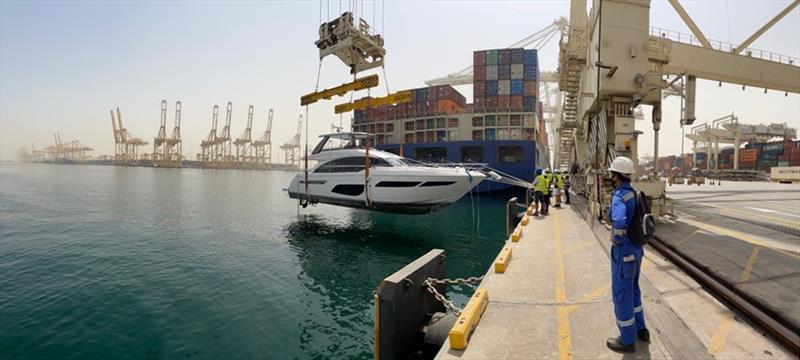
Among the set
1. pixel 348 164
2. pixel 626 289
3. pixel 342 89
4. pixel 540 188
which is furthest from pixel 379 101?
pixel 626 289

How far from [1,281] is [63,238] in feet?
17.2

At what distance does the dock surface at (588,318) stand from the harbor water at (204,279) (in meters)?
2.58

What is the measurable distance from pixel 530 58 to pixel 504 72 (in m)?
2.90

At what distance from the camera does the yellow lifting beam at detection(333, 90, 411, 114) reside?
48.3 feet

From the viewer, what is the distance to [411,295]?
3.61 meters

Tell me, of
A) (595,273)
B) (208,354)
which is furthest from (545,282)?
(208,354)

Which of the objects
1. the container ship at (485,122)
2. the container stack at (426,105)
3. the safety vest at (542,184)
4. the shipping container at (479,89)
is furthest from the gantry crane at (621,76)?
the container stack at (426,105)

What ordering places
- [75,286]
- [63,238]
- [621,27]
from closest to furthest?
[75,286] → [621,27] → [63,238]

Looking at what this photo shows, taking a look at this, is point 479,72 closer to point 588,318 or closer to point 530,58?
point 530,58

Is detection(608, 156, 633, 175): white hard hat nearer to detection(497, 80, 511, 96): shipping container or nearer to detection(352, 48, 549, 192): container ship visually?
detection(352, 48, 549, 192): container ship

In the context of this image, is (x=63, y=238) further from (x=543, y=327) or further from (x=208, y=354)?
(x=543, y=327)

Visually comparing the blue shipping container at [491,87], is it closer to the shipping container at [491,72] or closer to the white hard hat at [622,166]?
the shipping container at [491,72]

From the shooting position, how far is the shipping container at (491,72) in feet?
118

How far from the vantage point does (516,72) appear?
35.1 metres
